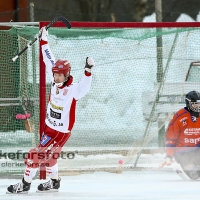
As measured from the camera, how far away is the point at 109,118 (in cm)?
962

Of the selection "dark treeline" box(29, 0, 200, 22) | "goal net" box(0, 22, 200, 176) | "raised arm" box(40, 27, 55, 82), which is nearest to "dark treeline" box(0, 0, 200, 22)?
"dark treeline" box(29, 0, 200, 22)

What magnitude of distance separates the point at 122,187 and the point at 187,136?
1.33 metres

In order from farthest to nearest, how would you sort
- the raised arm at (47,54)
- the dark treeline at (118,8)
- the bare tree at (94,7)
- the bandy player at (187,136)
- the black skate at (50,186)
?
the bare tree at (94,7)
the dark treeline at (118,8)
the bandy player at (187,136)
the raised arm at (47,54)
the black skate at (50,186)

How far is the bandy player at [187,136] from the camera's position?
901cm

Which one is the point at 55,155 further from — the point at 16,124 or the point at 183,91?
the point at 183,91

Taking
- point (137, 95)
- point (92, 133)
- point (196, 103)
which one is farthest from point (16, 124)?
point (196, 103)

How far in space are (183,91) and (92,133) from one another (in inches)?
48.7

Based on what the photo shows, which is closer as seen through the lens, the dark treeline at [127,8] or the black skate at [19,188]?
the black skate at [19,188]

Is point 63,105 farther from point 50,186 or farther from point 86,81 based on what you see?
point 50,186

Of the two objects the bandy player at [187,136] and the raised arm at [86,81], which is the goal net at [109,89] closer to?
the bandy player at [187,136]

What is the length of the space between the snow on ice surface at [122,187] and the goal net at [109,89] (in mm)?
383

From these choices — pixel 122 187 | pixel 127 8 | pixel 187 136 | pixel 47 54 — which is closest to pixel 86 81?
pixel 47 54

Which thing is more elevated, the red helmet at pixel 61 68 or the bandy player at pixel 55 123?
the red helmet at pixel 61 68

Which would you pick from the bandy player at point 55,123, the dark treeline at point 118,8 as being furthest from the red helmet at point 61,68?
the dark treeline at point 118,8
